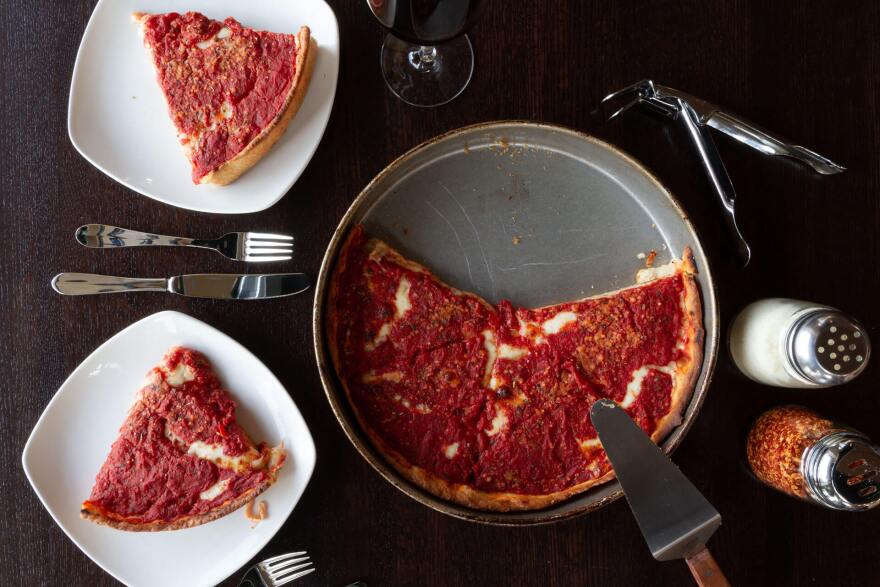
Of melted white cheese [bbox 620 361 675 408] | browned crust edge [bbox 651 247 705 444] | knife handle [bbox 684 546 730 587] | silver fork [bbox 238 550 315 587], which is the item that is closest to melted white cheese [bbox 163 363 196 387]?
silver fork [bbox 238 550 315 587]

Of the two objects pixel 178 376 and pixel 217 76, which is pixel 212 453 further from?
pixel 217 76

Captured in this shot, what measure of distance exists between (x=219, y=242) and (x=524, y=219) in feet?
3.70

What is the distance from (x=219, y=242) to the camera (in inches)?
96.7

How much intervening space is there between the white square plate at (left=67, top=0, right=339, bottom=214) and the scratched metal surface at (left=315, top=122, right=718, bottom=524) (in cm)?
37

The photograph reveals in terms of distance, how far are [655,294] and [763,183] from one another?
618 millimetres

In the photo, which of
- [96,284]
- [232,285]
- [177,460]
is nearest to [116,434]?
[177,460]

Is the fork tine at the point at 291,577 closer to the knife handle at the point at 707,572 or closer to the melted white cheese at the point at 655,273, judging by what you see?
the knife handle at the point at 707,572

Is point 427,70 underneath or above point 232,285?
above

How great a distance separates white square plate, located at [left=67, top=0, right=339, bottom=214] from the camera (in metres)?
2.41

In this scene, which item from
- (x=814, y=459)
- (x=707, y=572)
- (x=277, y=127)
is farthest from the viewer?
(x=277, y=127)

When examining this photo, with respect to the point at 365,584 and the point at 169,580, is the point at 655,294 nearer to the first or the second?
the point at 365,584

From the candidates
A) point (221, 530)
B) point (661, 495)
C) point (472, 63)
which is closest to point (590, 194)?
point (472, 63)

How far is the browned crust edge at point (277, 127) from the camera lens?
2.32 m

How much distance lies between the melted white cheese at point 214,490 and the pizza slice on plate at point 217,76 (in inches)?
42.2
